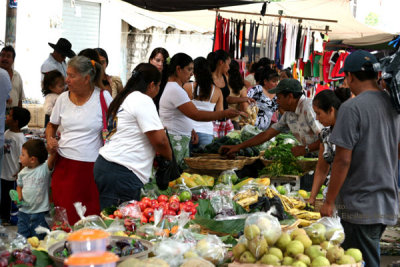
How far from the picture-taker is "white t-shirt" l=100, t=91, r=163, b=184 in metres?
4.34

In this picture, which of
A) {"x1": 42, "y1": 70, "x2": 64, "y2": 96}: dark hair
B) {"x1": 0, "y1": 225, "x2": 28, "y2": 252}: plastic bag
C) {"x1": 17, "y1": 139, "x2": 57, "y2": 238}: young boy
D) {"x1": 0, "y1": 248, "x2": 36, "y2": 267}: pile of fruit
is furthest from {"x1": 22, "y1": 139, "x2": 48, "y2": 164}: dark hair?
{"x1": 0, "y1": 248, "x2": 36, "y2": 267}: pile of fruit

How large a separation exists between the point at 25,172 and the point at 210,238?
3.26 meters

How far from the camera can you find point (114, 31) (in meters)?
17.5

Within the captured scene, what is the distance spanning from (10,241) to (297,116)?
13.0 ft

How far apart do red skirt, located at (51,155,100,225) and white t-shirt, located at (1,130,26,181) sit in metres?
2.44

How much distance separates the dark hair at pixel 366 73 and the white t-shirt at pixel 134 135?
1.53 m

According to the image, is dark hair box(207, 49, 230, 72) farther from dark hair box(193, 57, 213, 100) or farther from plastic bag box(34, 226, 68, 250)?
plastic bag box(34, 226, 68, 250)

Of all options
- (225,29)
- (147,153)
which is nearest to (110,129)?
(147,153)

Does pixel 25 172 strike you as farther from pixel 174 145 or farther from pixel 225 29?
pixel 225 29

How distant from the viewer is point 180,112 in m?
6.51

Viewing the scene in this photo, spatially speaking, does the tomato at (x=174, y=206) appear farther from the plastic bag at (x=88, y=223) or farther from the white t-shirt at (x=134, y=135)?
the plastic bag at (x=88, y=223)

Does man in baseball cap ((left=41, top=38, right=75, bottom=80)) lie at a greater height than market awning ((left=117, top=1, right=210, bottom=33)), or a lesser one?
lesser

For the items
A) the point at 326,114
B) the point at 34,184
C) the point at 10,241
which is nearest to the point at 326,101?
the point at 326,114

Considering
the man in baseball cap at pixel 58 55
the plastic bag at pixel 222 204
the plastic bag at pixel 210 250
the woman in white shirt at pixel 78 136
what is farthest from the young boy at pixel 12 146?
the plastic bag at pixel 210 250
